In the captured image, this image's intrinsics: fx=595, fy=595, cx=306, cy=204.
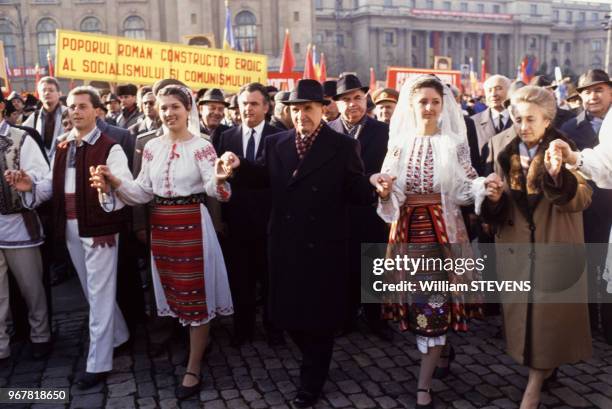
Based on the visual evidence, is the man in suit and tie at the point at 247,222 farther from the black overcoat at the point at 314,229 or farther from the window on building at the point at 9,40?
the window on building at the point at 9,40

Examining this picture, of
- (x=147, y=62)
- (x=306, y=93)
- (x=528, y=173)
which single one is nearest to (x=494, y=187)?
(x=528, y=173)

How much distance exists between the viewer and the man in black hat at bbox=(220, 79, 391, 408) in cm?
373

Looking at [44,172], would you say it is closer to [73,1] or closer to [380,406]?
[380,406]

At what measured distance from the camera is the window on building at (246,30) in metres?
49.9

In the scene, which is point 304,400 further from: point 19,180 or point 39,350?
point 19,180

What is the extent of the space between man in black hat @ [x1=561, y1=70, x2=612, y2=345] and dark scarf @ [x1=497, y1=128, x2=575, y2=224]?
1750 mm

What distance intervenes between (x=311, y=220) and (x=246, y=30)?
48975 mm

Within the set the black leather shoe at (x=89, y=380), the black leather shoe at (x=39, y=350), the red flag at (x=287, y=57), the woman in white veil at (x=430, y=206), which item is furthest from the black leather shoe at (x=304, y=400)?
the red flag at (x=287, y=57)

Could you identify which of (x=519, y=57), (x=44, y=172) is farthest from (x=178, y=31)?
(x=519, y=57)

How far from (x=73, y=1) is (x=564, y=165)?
174 ft

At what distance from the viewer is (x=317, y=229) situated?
12.3 ft

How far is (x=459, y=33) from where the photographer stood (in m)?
85.1

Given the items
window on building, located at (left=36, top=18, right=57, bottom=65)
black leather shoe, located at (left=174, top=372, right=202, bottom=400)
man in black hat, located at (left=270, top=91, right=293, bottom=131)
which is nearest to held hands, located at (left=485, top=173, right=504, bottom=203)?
black leather shoe, located at (left=174, top=372, right=202, bottom=400)

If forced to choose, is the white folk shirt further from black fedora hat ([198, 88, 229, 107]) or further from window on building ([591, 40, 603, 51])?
window on building ([591, 40, 603, 51])
